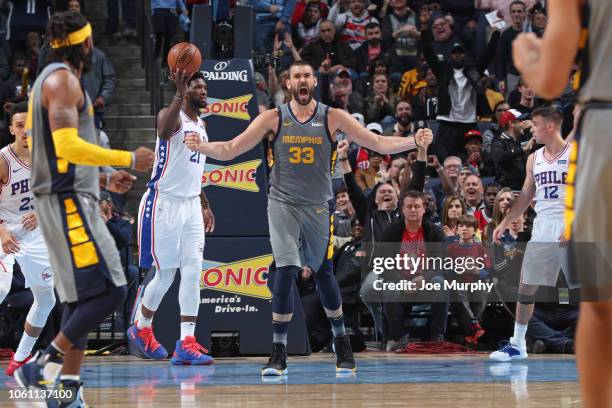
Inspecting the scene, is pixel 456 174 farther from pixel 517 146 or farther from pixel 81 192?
pixel 81 192

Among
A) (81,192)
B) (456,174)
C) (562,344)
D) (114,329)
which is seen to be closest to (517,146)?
(456,174)

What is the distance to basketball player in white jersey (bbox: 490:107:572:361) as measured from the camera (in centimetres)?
984

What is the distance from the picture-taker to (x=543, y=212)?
1005 centimetres

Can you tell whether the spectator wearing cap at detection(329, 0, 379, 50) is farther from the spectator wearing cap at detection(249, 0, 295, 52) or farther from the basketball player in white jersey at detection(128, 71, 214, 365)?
the basketball player in white jersey at detection(128, 71, 214, 365)

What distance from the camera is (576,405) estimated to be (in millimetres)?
6531

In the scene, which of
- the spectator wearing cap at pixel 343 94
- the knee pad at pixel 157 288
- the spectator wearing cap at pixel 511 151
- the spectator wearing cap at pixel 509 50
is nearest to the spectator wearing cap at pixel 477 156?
the spectator wearing cap at pixel 511 151

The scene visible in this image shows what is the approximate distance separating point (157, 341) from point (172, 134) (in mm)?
2091

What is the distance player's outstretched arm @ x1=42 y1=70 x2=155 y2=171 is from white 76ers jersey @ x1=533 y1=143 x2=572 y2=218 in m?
5.27

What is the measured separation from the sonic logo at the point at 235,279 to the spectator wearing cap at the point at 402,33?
6719 mm

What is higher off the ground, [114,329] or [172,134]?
[172,134]

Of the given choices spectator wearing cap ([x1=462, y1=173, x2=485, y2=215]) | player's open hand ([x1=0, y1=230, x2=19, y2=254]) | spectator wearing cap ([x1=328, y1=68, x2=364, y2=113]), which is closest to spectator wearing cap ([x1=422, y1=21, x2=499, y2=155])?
spectator wearing cap ([x1=328, y1=68, x2=364, y2=113])

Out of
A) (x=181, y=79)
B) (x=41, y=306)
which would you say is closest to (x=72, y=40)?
(x=181, y=79)

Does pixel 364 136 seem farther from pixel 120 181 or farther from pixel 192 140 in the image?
pixel 120 181

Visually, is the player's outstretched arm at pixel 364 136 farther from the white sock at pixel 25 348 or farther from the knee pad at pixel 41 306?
the white sock at pixel 25 348
